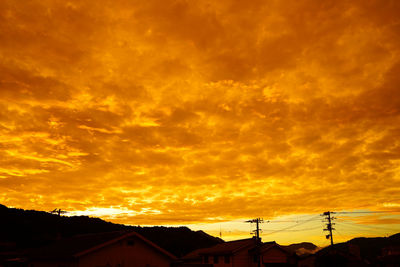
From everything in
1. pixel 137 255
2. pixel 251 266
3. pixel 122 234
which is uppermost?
pixel 122 234

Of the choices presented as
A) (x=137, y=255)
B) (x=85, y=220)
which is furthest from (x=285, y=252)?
(x=85, y=220)

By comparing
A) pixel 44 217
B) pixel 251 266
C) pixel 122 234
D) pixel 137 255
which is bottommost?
pixel 251 266

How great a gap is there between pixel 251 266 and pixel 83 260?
105ft

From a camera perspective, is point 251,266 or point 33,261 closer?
point 33,261

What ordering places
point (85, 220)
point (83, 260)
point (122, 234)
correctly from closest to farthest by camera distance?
point (83, 260), point (122, 234), point (85, 220)

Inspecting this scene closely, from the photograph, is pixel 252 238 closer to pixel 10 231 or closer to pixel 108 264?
pixel 108 264

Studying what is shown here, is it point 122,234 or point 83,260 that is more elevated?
point 122,234

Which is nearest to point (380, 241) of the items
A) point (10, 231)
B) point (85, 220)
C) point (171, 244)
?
point (171, 244)

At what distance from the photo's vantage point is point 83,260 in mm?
25688

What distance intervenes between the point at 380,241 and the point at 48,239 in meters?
135

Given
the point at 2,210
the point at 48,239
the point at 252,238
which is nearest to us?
the point at 252,238

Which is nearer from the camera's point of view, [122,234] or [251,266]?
[122,234]

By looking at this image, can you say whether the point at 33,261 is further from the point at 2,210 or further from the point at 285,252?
the point at 2,210

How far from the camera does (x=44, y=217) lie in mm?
95562
